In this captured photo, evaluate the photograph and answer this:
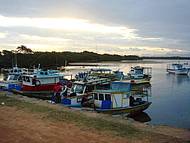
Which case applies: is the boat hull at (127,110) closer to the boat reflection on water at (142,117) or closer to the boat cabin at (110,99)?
the boat cabin at (110,99)

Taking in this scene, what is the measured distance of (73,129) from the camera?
12508 mm

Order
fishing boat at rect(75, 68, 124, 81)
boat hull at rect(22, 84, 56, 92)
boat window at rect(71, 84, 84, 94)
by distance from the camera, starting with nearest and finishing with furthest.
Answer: boat window at rect(71, 84, 84, 94) → boat hull at rect(22, 84, 56, 92) → fishing boat at rect(75, 68, 124, 81)

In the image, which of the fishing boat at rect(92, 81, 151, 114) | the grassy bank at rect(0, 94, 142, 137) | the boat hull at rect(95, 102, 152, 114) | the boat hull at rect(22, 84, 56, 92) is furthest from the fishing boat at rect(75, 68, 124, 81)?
the grassy bank at rect(0, 94, 142, 137)

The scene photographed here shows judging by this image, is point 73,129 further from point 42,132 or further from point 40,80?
point 40,80

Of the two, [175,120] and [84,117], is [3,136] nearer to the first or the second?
[84,117]

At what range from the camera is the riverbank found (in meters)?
11.2

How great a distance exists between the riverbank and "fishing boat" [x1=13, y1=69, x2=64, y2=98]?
2024 centimetres

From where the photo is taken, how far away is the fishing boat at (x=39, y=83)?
36125 millimetres

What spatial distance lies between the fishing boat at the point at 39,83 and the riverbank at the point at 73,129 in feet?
66.4

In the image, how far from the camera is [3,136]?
36.3ft

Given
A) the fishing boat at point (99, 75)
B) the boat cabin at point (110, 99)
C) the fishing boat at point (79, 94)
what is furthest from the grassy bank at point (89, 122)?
the fishing boat at point (99, 75)

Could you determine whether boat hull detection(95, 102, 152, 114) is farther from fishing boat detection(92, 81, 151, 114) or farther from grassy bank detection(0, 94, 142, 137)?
grassy bank detection(0, 94, 142, 137)

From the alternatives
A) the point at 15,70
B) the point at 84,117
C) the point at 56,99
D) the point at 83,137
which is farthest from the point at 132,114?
the point at 15,70

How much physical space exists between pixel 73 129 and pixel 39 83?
81.0 feet
